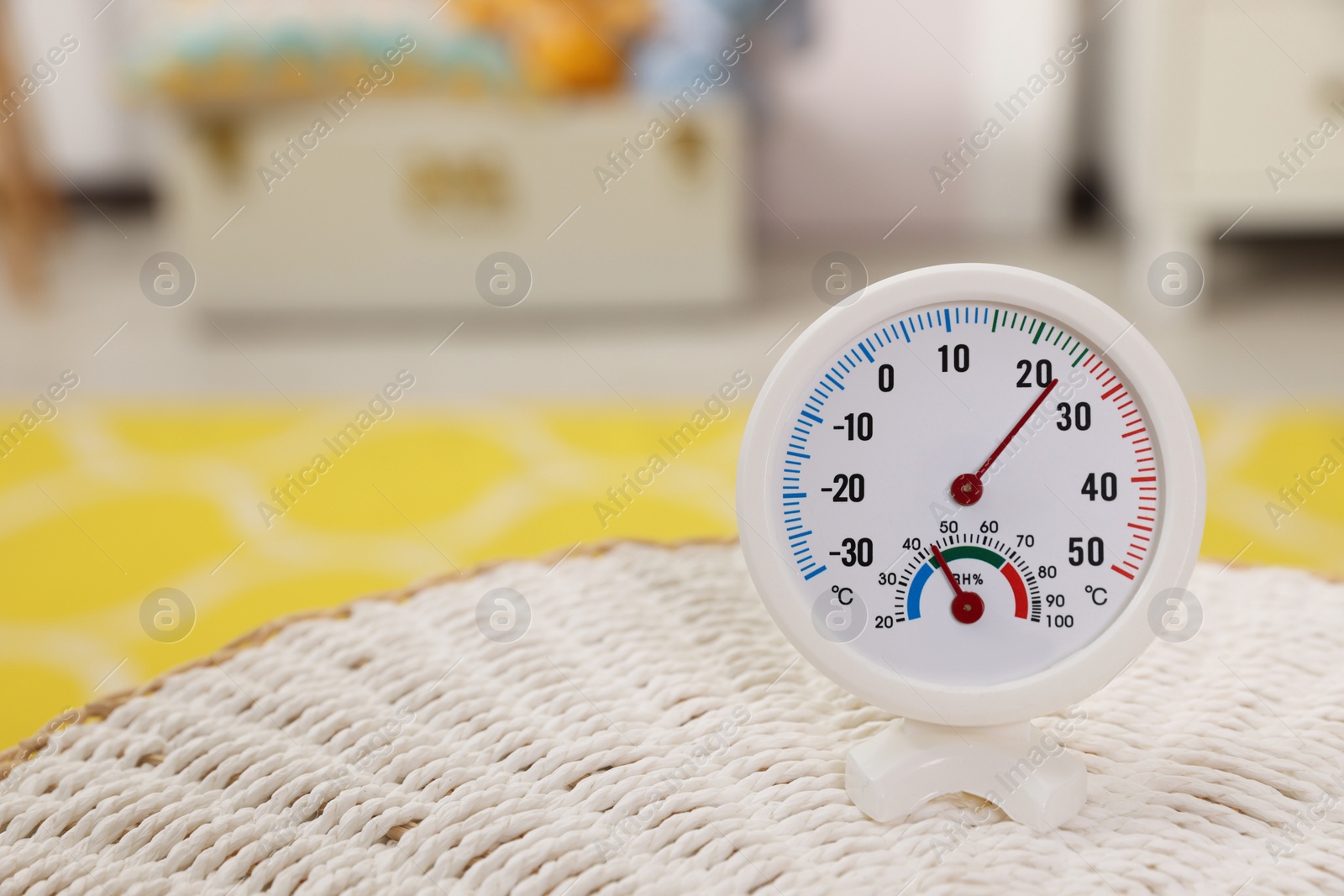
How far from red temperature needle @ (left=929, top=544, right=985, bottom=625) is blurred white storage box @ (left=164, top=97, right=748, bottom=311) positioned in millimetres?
1705

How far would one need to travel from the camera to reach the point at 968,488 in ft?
1.80

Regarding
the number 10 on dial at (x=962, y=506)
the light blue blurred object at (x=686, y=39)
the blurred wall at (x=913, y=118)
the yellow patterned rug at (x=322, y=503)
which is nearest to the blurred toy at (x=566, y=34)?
the light blue blurred object at (x=686, y=39)

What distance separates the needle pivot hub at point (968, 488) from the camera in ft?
1.80

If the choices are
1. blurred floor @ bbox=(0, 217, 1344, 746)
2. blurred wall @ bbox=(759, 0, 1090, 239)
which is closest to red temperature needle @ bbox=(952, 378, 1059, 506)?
blurred floor @ bbox=(0, 217, 1344, 746)

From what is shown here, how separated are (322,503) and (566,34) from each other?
3.84ft

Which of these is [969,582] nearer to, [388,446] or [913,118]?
[388,446]

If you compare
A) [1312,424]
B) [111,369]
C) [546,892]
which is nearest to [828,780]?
[546,892]

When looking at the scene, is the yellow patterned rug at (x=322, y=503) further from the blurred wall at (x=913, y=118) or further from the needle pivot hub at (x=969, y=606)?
the blurred wall at (x=913, y=118)

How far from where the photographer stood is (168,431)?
1.72 meters

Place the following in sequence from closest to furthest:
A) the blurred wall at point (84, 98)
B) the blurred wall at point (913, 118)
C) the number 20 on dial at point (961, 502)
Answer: the number 20 on dial at point (961, 502) → the blurred wall at point (913, 118) → the blurred wall at point (84, 98)

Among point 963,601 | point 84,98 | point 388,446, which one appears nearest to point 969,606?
point 963,601

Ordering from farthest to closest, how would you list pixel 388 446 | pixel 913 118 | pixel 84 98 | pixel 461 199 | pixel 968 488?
pixel 84 98 < pixel 913 118 < pixel 461 199 < pixel 388 446 < pixel 968 488

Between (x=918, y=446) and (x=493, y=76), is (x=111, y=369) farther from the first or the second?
(x=918, y=446)

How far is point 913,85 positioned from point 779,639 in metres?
2.22
